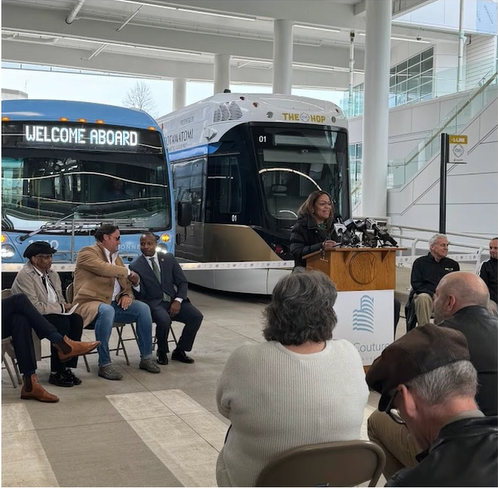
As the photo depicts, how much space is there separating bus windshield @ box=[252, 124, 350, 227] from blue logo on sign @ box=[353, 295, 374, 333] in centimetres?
527

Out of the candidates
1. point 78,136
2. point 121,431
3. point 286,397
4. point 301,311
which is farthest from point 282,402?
point 78,136

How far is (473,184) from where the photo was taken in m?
19.2

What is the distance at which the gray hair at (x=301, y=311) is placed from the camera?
2912 mm

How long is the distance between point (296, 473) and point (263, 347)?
0.52 metres

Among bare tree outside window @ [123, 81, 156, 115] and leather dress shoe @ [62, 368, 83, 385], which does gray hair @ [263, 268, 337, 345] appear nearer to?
leather dress shoe @ [62, 368, 83, 385]

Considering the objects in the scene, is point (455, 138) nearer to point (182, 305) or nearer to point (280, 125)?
point (280, 125)

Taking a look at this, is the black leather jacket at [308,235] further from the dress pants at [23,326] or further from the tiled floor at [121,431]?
the dress pants at [23,326]

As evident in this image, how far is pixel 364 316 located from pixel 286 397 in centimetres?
387

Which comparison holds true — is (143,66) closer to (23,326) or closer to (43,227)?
(43,227)

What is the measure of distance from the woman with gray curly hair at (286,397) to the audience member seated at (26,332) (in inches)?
136

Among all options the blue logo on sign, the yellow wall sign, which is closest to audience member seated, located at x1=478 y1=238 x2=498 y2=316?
the blue logo on sign

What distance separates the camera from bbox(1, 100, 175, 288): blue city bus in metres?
9.60

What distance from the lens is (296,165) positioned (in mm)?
11828

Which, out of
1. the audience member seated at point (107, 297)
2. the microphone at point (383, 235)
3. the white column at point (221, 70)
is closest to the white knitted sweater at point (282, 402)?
the microphone at point (383, 235)
